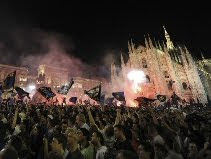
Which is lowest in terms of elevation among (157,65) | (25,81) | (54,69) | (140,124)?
(140,124)

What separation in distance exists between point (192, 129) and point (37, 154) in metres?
4.93

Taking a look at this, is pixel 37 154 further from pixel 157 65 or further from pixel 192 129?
pixel 157 65

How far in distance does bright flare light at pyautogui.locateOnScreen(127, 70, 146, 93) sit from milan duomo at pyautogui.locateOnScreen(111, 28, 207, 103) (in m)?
0.99

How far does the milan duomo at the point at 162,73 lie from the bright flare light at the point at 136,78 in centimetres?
99

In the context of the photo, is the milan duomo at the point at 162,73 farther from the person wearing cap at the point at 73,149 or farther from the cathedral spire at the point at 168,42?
the person wearing cap at the point at 73,149

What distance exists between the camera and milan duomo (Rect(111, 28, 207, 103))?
169 feet

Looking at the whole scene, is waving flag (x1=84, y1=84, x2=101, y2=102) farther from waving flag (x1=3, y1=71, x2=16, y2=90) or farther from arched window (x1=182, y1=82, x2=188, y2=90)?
arched window (x1=182, y1=82, x2=188, y2=90)

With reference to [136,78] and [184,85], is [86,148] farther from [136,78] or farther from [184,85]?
[184,85]

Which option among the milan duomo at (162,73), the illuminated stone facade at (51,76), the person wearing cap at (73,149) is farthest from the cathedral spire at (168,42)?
the person wearing cap at (73,149)

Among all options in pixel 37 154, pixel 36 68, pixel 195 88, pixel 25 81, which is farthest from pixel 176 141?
pixel 36 68

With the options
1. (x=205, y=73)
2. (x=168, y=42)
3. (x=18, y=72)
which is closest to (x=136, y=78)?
(x=205, y=73)

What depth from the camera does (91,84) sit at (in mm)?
85375

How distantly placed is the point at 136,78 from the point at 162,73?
6364 mm

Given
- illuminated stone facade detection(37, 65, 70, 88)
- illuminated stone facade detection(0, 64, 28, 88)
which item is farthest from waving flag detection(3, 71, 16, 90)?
illuminated stone facade detection(37, 65, 70, 88)
